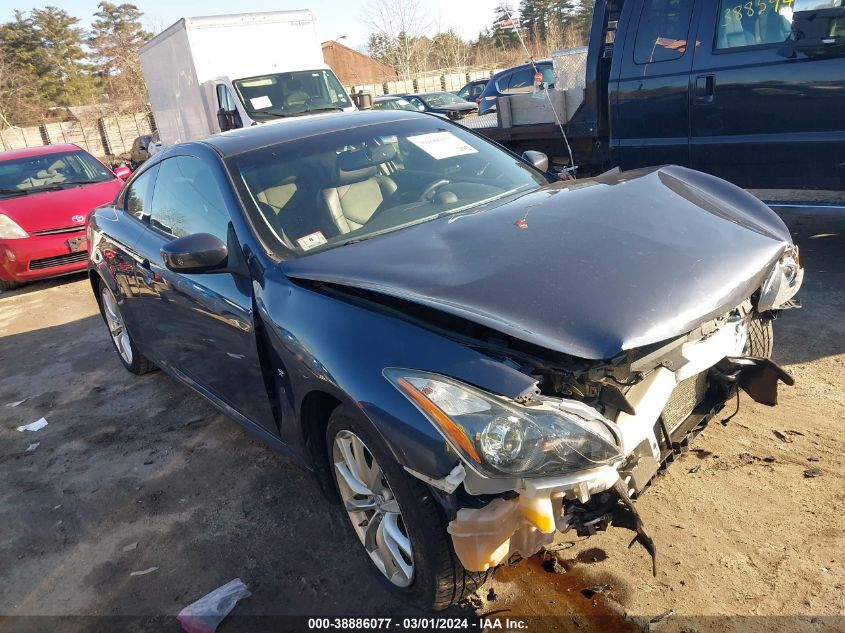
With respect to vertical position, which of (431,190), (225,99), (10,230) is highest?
(225,99)

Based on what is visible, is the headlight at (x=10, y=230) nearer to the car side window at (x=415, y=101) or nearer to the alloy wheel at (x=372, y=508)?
the alloy wheel at (x=372, y=508)

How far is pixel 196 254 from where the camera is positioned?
281 centimetres

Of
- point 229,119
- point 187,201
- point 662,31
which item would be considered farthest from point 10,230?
point 662,31

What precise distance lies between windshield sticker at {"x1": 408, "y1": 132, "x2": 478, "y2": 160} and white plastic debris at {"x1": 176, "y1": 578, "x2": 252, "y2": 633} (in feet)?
7.61

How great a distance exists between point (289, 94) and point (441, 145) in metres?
9.10

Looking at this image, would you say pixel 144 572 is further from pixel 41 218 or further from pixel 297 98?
pixel 297 98

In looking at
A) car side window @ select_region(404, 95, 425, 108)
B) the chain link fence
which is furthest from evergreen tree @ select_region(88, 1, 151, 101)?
car side window @ select_region(404, 95, 425, 108)

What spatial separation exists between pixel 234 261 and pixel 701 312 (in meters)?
1.93

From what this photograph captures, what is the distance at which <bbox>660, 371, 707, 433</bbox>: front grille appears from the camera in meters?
2.37

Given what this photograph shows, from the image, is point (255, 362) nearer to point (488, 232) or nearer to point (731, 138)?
point (488, 232)

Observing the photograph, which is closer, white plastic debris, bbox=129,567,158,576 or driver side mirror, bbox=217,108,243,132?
white plastic debris, bbox=129,567,158,576

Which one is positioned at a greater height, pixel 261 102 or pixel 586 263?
pixel 261 102

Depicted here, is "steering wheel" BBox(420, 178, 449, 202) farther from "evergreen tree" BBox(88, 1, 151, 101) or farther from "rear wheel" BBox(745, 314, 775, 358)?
"evergreen tree" BBox(88, 1, 151, 101)

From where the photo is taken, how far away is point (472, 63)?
145 ft
